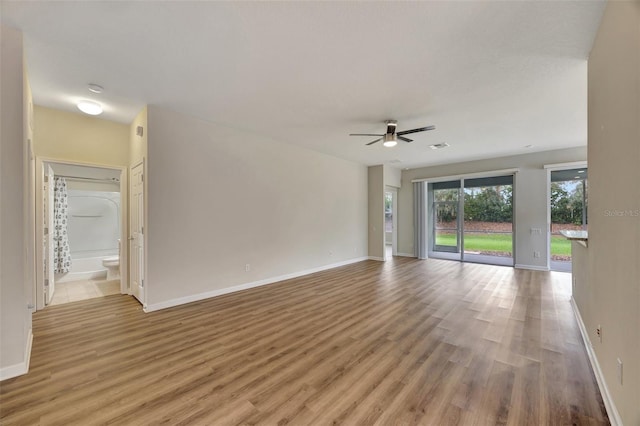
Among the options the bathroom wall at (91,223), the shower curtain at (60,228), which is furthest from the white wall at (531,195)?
the shower curtain at (60,228)

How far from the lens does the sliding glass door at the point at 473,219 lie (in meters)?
6.88

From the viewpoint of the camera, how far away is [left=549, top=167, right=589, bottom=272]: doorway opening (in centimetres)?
596

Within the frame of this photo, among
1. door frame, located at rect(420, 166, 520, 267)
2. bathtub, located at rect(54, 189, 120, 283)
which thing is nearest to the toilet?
bathtub, located at rect(54, 189, 120, 283)

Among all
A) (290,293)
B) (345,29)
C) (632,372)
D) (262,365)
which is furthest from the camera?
(290,293)

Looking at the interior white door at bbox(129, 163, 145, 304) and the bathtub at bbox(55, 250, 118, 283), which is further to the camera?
the bathtub at bbox(55, 250, 118, 283)

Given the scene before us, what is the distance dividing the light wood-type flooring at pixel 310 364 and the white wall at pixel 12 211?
0.97 ft

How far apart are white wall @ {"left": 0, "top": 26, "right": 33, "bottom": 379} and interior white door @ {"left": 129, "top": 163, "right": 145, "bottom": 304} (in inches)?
60.6

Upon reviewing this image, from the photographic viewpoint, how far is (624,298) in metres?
1.51

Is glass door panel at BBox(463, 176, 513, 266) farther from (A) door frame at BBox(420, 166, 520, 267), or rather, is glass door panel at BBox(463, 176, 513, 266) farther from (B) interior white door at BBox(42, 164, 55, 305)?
(B) interior white door at BBox(42, 164, 55, 305)

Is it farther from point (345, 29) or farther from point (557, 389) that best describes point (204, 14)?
point (557, 389)

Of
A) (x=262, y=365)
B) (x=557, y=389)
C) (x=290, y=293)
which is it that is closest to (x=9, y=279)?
(x=262, y=365)

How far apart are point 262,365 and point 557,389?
2370mm

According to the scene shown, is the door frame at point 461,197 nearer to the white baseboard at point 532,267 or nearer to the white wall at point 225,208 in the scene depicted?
the white baseboard at point 532,267

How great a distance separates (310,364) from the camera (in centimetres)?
229
